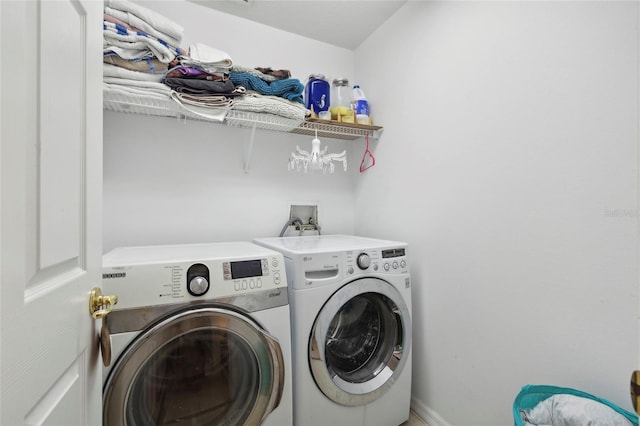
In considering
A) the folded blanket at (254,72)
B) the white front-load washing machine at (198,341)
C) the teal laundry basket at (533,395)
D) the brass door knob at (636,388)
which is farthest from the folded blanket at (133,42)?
the teal laundry basket at (533,395)

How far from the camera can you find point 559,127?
102 centimetres

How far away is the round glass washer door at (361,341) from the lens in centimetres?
129

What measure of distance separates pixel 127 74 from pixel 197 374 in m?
1.35

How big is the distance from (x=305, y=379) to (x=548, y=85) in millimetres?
1534

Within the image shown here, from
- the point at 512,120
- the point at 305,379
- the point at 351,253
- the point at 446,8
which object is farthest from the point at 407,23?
the point at 305,379

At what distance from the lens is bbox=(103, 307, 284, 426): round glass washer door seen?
0.96 m

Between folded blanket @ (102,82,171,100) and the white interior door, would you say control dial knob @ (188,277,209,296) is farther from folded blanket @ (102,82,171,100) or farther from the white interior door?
folded blanket @ (102,82,171,100)

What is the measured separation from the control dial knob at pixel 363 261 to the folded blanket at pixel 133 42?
1.33m

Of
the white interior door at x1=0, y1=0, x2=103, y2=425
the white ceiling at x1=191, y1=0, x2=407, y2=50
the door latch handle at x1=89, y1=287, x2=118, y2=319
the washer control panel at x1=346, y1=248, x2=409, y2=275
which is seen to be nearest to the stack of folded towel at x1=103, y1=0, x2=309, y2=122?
the white ceiling at x1=191, y1=0, x2=407, y2=50

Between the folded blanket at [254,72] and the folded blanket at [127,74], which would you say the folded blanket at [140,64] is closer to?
the folded blanket at [127,74]

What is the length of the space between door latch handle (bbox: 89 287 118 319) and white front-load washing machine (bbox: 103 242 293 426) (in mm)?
288

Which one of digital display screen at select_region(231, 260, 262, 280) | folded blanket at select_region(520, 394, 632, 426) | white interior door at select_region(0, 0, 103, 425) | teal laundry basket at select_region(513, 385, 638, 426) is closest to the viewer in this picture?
white interior door at select_region(0, 0, 103, 425)

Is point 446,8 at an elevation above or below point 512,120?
above

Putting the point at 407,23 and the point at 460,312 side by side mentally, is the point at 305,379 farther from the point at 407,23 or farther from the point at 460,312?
the point at 407,23
